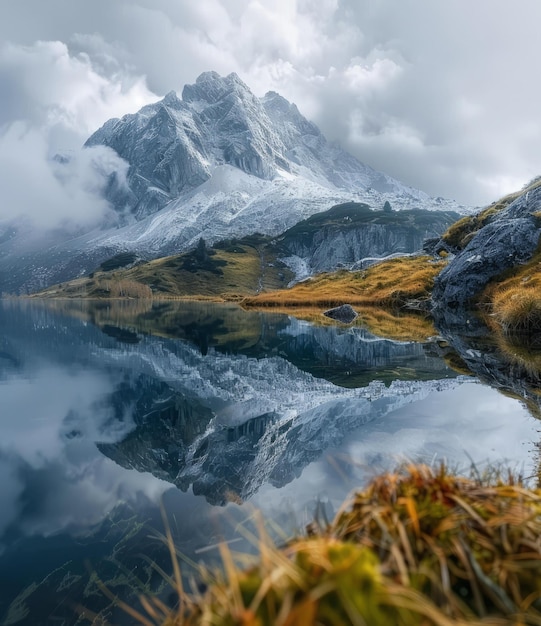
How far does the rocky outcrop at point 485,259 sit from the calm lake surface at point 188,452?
101 feet

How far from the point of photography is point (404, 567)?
2154 mm

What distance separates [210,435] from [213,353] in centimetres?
1763

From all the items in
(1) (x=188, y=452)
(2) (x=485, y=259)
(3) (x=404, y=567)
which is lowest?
(1) (x=188, y=452)

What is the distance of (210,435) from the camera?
13.0 metres

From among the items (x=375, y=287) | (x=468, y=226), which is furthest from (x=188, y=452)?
(x=468, y=226)

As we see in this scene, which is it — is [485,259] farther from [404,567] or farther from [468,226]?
[404,567]

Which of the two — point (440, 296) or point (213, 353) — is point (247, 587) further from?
point (440, 296)

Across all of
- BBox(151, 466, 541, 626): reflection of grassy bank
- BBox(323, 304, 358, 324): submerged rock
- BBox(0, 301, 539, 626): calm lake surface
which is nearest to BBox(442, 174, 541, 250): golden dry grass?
BBox(323, 304, 358, 324): submerged rock

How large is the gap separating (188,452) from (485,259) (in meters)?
47.9

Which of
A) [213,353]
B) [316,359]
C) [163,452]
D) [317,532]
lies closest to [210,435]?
[163,452]

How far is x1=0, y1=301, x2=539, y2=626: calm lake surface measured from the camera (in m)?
6.18

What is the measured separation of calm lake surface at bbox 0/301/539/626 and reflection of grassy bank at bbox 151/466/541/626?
456mm

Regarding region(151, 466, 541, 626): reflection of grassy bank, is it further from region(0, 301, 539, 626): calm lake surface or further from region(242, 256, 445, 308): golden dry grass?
region(242, 256, 445, 308): golden dry grass

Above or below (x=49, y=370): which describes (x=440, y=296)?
above
